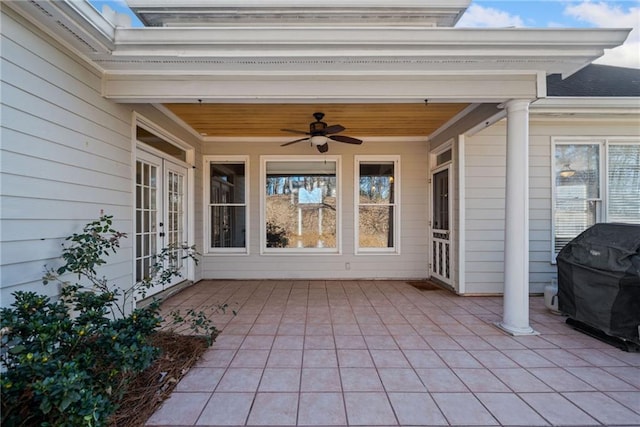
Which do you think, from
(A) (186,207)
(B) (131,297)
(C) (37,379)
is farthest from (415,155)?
(C) (37,379)

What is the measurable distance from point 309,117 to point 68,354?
404 cm

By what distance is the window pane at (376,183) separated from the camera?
625 centimetres

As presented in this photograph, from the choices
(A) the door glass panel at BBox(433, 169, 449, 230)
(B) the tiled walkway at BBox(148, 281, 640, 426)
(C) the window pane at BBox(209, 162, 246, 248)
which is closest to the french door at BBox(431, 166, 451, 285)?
(A) the door glass panel at BBox(433, 169, 449, 230)

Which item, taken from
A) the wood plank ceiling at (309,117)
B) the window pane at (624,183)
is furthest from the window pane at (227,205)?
the window pane at (624,183)

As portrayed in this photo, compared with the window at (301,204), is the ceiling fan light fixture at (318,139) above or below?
above

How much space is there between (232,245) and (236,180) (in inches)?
50.7

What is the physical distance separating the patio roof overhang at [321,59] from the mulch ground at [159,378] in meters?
2.43

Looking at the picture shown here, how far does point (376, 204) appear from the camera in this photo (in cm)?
625

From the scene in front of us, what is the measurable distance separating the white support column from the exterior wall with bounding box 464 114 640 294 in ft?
5.12

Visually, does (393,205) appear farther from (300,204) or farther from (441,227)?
(300,204)

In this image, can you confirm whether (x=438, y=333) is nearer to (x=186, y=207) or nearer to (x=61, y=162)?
(x=61, y=162)

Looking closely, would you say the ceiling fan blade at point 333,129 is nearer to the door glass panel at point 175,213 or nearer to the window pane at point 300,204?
the window pane at point 300,204

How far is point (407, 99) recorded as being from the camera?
336cm

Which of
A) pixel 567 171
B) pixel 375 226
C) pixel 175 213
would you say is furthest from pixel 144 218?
pixel 567 171
